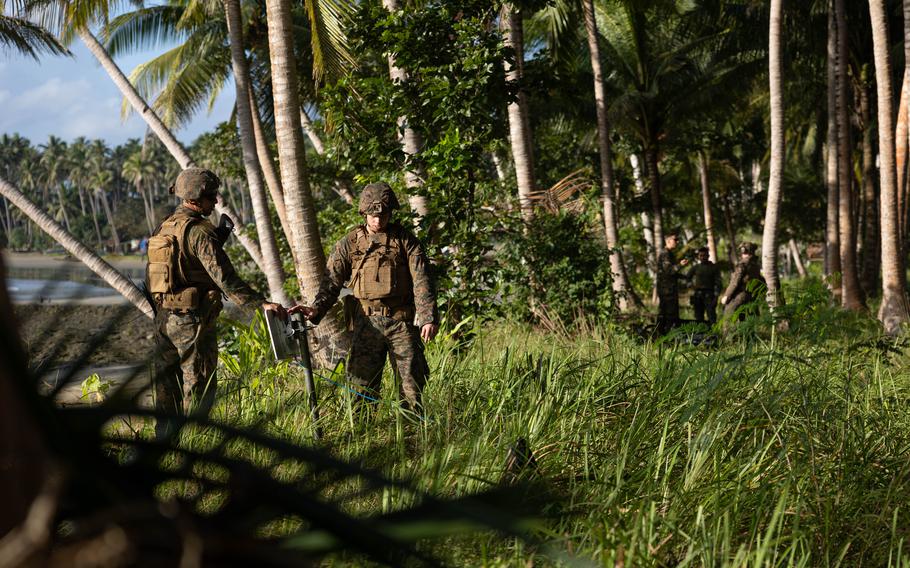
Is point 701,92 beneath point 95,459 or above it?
above

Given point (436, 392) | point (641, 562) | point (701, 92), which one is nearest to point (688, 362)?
point (436, 392)

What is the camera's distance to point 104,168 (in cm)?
9669

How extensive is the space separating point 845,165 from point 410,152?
914 centimetres

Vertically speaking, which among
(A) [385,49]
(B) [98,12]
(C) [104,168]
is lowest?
(A) [385,49]

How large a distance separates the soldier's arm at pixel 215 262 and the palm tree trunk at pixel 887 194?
29.1 ft

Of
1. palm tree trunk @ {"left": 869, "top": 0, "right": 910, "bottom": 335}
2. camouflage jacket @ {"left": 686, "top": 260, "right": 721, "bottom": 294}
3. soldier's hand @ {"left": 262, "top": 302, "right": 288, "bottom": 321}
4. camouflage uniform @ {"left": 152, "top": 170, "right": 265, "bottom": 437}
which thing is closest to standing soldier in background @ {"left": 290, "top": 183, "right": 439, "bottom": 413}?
soldier's hand @ {"left": 262, "top": 302, "right": 288, "bottom": 321}

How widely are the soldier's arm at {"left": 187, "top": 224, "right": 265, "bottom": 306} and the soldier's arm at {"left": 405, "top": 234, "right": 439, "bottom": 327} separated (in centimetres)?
94

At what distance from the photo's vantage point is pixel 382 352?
17.4ft

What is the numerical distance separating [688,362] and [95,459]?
4518 millimetres

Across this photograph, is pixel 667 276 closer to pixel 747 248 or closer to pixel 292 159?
pixel 747 248

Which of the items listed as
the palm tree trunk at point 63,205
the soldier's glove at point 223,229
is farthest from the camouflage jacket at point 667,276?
the palm tree trunk at point 63,205

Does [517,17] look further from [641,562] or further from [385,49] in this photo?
[641,562]

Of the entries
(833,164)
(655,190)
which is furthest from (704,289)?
(655,190)

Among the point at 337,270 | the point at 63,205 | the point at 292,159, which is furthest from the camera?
the point at 63,205
